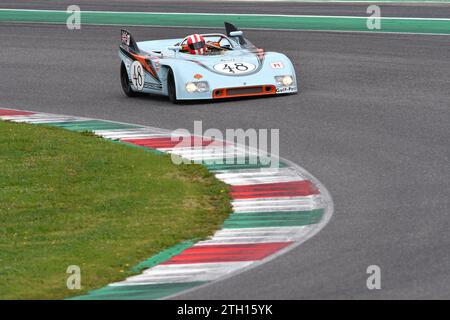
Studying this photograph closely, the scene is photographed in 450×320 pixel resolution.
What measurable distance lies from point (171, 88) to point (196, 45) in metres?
0.91

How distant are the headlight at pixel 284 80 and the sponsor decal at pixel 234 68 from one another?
0.42m

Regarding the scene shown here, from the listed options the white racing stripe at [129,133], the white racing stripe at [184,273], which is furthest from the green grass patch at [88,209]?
the white racing stripe at [129,133]

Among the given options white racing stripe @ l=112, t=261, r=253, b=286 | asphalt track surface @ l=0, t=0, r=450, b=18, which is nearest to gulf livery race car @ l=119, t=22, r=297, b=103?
asphalt track surface @ l=0, t=0, r=450, b=18

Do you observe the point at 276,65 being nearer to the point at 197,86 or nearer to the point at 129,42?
the point at 197,86

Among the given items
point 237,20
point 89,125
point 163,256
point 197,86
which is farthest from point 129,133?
point 237,20

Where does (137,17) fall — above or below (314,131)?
above

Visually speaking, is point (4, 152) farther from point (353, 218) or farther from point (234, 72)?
point (353, 218)

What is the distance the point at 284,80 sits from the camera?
1805 cm

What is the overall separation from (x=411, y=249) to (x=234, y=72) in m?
8.31

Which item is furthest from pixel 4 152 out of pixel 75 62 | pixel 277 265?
pixel 75 62

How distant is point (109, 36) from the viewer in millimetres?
25641

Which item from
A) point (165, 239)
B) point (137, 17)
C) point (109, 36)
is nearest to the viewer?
point (165, 239)

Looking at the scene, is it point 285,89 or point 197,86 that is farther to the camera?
point 285,89

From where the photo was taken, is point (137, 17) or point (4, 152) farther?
point (137, 17)
